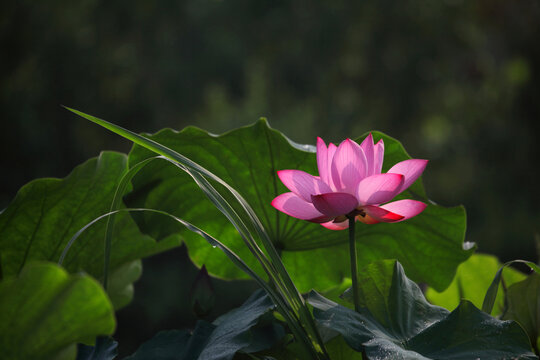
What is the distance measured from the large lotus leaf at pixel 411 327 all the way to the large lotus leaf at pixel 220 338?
0.17 ft

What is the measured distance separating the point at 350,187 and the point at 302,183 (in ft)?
0.13

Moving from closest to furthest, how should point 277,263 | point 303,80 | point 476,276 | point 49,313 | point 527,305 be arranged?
point 49,313
point 277,263
point 527,305
point 476,276
point 303,80

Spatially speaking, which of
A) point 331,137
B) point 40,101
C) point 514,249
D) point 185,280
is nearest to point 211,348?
point 185,280

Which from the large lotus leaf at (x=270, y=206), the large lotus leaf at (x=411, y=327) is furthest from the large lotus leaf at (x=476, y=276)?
the large lotus leaf at (x=411, y=327)

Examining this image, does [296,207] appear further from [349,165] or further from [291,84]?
[291,84]

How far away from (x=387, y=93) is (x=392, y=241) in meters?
5.70

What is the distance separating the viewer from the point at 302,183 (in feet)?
1.38

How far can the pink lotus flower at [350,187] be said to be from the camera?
0.39 meters

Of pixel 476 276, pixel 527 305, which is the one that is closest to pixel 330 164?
pixel 527 305

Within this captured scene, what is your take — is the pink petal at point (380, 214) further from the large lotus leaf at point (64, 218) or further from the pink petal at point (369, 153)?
the large lotus leaf at point (64, 218)

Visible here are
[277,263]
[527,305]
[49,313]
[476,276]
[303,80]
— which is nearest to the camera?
[49,313]

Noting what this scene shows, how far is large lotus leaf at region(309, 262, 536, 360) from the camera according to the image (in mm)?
353

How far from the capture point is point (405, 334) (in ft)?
1.33

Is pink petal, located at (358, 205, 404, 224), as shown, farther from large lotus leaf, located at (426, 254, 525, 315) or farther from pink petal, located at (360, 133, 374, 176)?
large lotus leaf, located at (426, 254, 525, 315)
